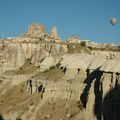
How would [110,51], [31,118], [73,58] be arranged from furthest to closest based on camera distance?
[110,51] → [73,58] → [31,118]

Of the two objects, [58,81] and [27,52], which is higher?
[27,52]

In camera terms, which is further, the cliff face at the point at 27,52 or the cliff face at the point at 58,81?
the cliff face at the point at 27,52

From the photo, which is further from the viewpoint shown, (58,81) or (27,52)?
(27,52)

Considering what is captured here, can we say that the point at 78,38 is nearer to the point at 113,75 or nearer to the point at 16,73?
the point at 16,73

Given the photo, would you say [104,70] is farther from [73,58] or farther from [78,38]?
[78,38]

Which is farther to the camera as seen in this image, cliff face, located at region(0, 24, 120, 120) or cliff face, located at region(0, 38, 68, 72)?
cliff face, located at region(0, 38, 68, 72)

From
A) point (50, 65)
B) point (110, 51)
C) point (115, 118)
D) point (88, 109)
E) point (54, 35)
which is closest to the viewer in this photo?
point (115, 118)

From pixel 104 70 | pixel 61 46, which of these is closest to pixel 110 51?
pixel 61 46

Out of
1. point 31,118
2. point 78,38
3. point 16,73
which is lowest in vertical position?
point 31,118

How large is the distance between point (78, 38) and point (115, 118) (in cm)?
7674

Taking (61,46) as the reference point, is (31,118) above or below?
below

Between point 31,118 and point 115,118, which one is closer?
point 115,118

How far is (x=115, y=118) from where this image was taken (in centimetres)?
5544

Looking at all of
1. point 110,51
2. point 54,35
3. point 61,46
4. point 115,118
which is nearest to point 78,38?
point 54,35
